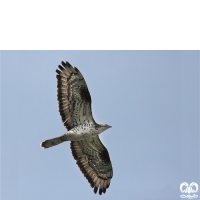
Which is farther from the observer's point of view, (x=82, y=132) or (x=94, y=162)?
(x=94, y=162)

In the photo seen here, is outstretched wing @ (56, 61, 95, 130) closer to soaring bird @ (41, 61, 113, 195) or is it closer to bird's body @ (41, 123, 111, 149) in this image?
soaring bird @ (41, 61, 113, 195)

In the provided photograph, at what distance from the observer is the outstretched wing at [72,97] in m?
10.6

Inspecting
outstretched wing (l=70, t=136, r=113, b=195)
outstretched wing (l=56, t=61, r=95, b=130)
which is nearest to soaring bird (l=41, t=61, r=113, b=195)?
outstretched wing (l=56, t=61, r=95, b=130)

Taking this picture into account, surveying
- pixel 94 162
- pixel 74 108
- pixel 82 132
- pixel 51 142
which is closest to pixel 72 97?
pixel 74 108

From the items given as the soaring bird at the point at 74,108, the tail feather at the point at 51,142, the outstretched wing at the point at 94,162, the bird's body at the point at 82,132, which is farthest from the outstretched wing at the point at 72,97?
the outstretched wing at the point at 94,162

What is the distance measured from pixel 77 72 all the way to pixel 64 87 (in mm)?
713

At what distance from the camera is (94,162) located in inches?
457

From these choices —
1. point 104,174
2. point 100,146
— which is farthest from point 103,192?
point 100,146

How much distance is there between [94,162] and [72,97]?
281cm

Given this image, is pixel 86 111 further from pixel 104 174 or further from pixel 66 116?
pixel 104 174

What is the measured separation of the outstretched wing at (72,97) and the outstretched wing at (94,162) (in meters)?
1.15

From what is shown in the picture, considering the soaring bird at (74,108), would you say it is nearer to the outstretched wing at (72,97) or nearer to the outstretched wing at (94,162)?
the outstretched wing at (72,97)

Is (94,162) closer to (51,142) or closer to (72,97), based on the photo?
(51,142)

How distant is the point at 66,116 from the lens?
10703mm
